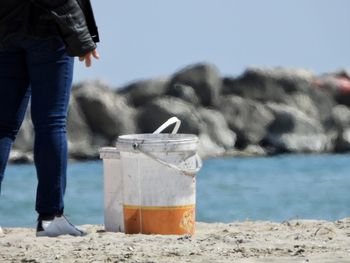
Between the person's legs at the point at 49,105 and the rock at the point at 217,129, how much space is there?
20.8 m

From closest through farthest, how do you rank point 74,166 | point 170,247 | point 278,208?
1. point 170,247
2. point 278,208
3. point 74,166

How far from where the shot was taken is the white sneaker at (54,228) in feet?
16.7

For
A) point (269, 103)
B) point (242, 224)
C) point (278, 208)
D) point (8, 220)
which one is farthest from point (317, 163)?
point (242, 224)

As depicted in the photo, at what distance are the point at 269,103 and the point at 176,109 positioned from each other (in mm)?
4149

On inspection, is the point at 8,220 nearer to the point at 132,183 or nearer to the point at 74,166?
the point at 132,183

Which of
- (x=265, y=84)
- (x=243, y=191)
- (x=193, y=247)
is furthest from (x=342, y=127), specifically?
(x=193, y=247)

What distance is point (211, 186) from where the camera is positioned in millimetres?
18328

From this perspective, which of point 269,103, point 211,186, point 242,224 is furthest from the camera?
point 269,103

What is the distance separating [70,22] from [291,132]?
22151 millimetres

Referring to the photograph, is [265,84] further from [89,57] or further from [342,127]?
[89,57]

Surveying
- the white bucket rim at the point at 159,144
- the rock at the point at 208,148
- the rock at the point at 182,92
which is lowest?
the rock at the point at 208,148

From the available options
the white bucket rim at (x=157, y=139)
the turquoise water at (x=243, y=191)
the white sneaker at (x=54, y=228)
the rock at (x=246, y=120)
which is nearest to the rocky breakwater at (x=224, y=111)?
the rock at (x=246, y=120)

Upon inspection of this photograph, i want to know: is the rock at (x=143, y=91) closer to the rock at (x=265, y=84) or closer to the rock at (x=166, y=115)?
the rock at (x=166, y=115)

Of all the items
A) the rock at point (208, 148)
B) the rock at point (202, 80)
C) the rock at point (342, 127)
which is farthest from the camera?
the rock at point (342, 127)
